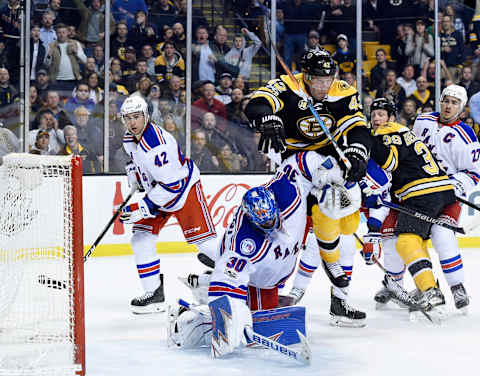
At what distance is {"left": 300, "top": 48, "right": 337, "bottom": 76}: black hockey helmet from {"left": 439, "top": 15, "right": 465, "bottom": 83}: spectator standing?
15.3 ft

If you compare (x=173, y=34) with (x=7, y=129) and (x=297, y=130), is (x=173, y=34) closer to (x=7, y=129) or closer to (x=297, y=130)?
(x=7, y=129)

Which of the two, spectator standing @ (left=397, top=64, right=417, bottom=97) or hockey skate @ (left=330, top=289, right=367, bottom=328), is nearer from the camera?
hockey skate @ (left=330, top=289, right=367, bottom=328)

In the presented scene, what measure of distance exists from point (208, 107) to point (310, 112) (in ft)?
13.0

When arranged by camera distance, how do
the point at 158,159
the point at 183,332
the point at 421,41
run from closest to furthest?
the point at 183,332 → the point at 158,159 → the point at 421,41

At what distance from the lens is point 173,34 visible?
7293mm

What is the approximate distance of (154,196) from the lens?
413cm

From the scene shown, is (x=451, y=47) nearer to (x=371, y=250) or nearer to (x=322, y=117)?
(x=371, y=250)

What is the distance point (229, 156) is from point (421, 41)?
2.23m

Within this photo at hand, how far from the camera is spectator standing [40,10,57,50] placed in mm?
6746

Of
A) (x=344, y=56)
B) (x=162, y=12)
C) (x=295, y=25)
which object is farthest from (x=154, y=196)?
(x=295, y=25)

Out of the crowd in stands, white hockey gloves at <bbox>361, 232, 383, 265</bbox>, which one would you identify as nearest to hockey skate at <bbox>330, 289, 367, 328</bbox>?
white hockey gloves at <bbox>361, 232, 383, 265</bbox>

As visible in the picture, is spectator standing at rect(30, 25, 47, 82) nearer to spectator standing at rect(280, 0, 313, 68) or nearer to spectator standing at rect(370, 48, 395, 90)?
spectator standing at rect(280, 0, 313, 68)

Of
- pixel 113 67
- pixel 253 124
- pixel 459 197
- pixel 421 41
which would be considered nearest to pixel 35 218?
pixel 253 124

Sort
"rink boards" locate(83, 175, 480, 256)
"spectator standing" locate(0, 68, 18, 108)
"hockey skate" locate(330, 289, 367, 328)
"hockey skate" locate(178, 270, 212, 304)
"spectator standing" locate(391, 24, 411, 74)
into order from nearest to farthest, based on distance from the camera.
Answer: "hockey skate" locate(178, 270, 212, 304), "hockey skate" locate(330, 289, 367, 328), "rink boards" locate(83, 175, 480, 256), "spectator standing" locate(0, 68, 18, 108), "spectator standing" locate(391, 24, 411, 74)
